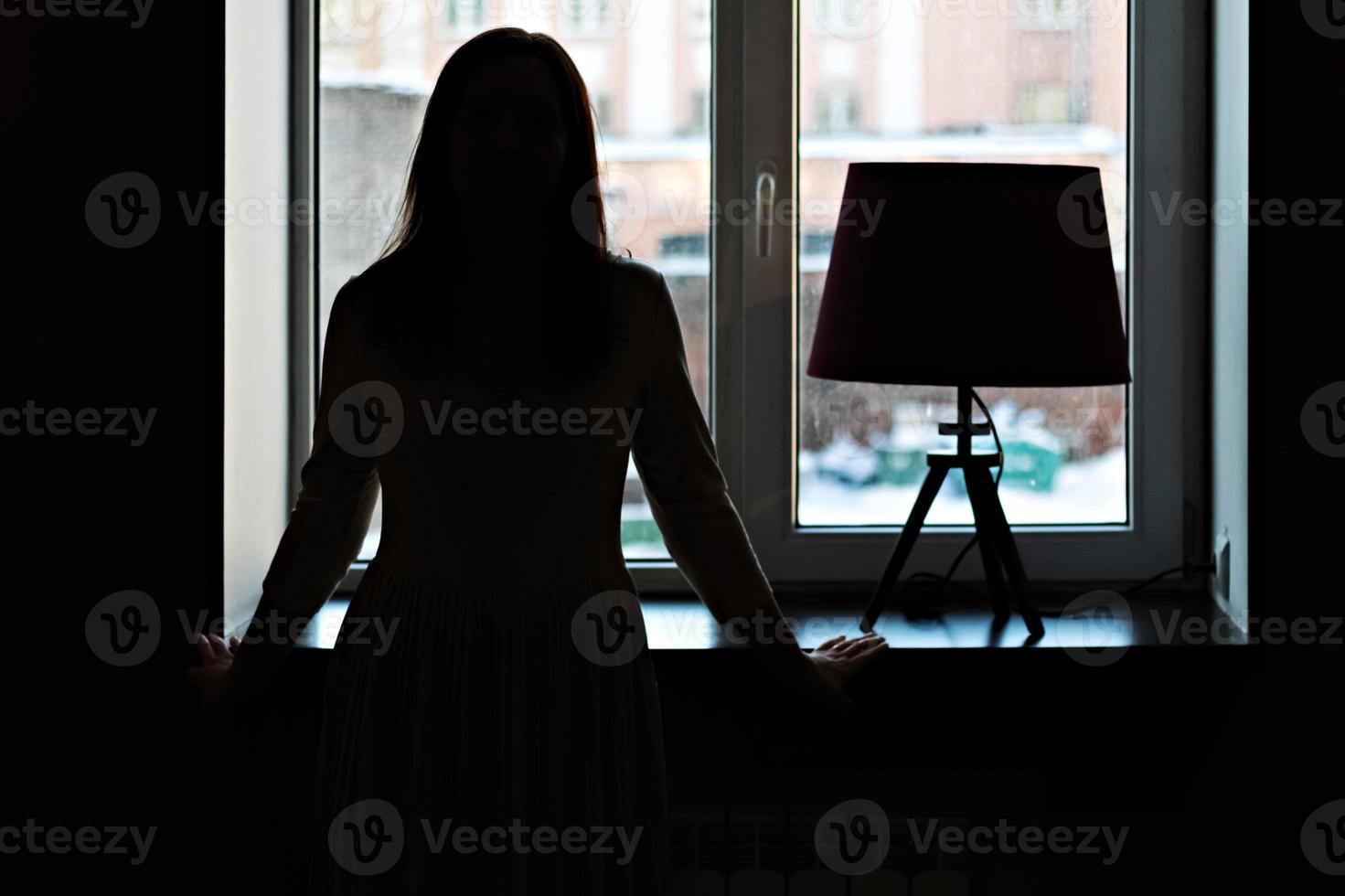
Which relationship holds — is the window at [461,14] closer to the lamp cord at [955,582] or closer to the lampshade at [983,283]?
the lampshade at [983,283]

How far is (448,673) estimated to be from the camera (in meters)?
1.38

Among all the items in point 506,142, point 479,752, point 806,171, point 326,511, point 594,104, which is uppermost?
point 594,104

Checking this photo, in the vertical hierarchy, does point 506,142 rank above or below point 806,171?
below

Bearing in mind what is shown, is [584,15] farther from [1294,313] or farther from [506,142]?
[1294,313]

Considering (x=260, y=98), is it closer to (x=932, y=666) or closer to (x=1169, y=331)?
(x=932, y=666)

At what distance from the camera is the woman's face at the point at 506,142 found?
1312 mm

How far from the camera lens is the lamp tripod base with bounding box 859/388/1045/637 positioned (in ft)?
6.01

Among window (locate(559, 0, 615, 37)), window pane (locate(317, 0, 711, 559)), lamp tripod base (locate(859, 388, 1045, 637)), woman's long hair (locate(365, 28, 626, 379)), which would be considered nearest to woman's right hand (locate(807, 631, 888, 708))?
lamp tripod base (locate(859, 388, 1045, 637))

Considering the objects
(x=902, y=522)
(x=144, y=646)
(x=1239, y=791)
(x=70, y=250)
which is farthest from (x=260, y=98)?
(x=1239, y=791)

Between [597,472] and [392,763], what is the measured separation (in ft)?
1.15

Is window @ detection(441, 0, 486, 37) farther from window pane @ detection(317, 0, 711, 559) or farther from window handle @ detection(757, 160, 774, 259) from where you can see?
window handle @ detection(757, 160, 774, 259)

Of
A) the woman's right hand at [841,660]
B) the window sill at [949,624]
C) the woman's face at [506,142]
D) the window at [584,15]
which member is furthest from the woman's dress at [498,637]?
the window at [584,15]

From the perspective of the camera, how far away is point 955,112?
213 centimetres

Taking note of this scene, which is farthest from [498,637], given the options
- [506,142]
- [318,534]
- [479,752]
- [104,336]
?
→ [104,336]
